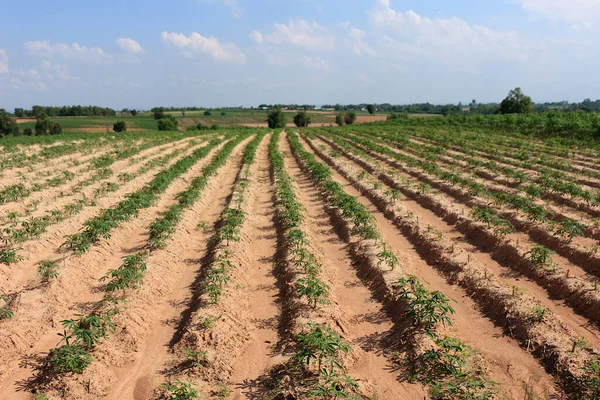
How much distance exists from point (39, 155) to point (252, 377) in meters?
28.6

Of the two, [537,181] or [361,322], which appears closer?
[361,322]

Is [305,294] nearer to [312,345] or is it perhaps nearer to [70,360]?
[312,345]

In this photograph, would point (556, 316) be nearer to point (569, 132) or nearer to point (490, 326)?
point (490, 326)

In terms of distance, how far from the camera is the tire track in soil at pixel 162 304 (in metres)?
5.93

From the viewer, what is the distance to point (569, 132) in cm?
3466

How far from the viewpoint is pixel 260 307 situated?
8094mm

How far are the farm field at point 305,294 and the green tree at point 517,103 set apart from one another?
59395 millimetres

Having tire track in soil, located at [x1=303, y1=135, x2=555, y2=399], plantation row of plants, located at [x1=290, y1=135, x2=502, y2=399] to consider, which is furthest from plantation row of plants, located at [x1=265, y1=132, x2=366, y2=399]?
tire track in soil, located at [x1=303, y1=135, x2=555, y2=399]

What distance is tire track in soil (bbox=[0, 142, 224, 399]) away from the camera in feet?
21.5

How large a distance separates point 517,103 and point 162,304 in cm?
7605

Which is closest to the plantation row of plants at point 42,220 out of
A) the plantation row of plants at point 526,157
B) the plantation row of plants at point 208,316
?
the plantation row of plants at point 208,316

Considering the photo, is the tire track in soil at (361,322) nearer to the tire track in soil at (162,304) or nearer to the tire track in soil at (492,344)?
the tire track in soil at (492,344)

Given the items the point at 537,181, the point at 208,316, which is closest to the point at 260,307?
the point at 208,316

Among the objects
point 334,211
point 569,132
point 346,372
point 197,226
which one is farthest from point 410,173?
point 569,132
